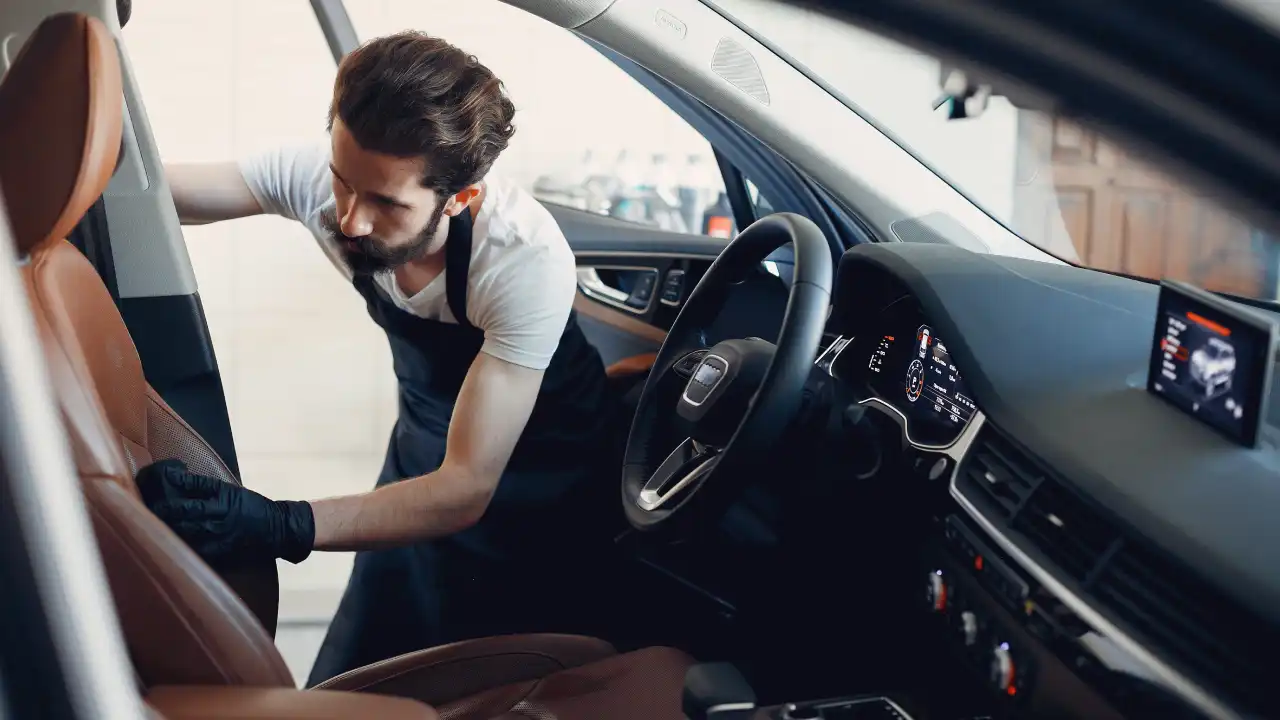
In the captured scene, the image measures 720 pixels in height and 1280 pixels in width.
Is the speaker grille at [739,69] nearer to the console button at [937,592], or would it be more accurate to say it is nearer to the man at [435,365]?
the man at [435,365]

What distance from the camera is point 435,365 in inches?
60.0

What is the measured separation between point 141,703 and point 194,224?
1011 millimetres

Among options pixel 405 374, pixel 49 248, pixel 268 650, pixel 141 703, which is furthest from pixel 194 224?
pixel 141 703

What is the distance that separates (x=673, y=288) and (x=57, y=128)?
131 centimetres

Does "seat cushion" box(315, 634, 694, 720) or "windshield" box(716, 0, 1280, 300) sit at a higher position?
"windshield" box(716, 0, 1280, 300)

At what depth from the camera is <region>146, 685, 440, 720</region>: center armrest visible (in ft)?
2.53

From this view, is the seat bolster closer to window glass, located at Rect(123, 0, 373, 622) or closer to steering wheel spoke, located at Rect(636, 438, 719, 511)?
steering wheel spoke, located at Rect(636, 438, 719, 511)

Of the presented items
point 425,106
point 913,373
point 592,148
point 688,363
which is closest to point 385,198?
point 425,106

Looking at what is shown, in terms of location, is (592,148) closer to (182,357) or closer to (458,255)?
(458,255)

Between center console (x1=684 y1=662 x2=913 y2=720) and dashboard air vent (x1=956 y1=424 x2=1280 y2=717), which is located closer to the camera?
dashboard air vent (x1=956 y1=424 x2=1280 y2=717)

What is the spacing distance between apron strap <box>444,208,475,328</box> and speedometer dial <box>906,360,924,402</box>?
0.57 m

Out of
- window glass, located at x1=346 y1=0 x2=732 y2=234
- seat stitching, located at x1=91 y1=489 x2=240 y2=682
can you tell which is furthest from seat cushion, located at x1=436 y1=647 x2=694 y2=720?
window glass, located at x1=346 y1=0 x2=732 y2=234

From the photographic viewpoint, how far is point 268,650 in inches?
33.5

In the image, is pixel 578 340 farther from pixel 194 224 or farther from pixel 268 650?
pixel 268 650
